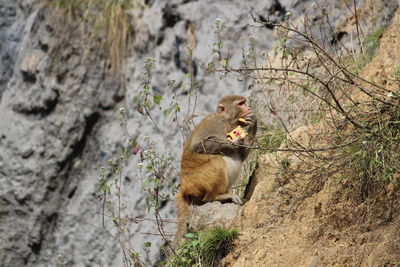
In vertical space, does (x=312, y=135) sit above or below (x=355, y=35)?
below

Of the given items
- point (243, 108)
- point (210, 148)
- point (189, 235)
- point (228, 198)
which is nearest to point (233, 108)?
point (243, 108)

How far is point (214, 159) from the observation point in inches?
273

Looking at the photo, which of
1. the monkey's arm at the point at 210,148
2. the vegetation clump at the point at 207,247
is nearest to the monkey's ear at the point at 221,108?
the monkey's arm at the point at 210,148

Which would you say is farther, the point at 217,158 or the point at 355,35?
the point at 355,35

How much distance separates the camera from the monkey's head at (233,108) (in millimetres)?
7227

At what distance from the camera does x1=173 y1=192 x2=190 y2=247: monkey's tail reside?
645cm

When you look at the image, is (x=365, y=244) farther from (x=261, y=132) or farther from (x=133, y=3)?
(x=133, y=3)

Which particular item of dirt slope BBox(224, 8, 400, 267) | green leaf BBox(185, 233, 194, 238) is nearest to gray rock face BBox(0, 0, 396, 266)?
green leaf BBox(185, 233, 194, 238)

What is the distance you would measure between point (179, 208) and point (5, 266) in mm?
4883

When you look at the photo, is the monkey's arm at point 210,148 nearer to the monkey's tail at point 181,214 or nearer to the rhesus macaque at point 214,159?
the rhesus macaque at point 214,159

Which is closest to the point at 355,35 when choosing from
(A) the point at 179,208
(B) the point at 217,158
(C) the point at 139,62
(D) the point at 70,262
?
(B) the point at 217,158

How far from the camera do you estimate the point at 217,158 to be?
22.8 ft

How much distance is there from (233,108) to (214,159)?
2.04 feet

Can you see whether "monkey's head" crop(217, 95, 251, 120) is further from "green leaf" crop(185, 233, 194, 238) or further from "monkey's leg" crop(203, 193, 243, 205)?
"green leaf" crop(185, 233, 194, 238)
